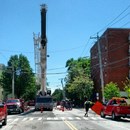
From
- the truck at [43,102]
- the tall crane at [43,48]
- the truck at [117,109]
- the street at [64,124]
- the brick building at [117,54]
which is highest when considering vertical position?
the brick building at [117,54]

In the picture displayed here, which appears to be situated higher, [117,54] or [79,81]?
[117,54]

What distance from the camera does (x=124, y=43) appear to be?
84.0 meters

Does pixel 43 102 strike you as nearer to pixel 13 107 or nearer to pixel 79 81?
pixel 13 107

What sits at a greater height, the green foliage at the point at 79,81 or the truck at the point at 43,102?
the green foliage at the point at 79,81

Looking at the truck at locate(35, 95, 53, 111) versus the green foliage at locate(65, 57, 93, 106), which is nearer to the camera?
the truck at locate(35, 95, 53, 111)

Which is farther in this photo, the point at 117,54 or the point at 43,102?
the point at 117,54

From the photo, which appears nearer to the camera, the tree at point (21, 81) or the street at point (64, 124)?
the street at point (64, 124)

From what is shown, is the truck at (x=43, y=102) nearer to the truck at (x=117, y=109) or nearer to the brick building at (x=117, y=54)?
the truck at (x=117, y=109)

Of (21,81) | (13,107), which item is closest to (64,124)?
(13,107)

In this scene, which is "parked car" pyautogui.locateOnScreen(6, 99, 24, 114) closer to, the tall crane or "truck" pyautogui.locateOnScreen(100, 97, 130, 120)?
the tall crane

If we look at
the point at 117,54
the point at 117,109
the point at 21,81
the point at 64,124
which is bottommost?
the point at 64,124

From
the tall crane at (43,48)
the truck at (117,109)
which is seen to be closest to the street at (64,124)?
the truck at (117,109)

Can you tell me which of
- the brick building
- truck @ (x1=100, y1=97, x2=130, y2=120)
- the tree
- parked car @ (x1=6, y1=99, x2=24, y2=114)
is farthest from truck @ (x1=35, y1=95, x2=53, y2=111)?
the tree

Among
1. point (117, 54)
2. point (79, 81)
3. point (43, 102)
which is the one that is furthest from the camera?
point (79, 81)
